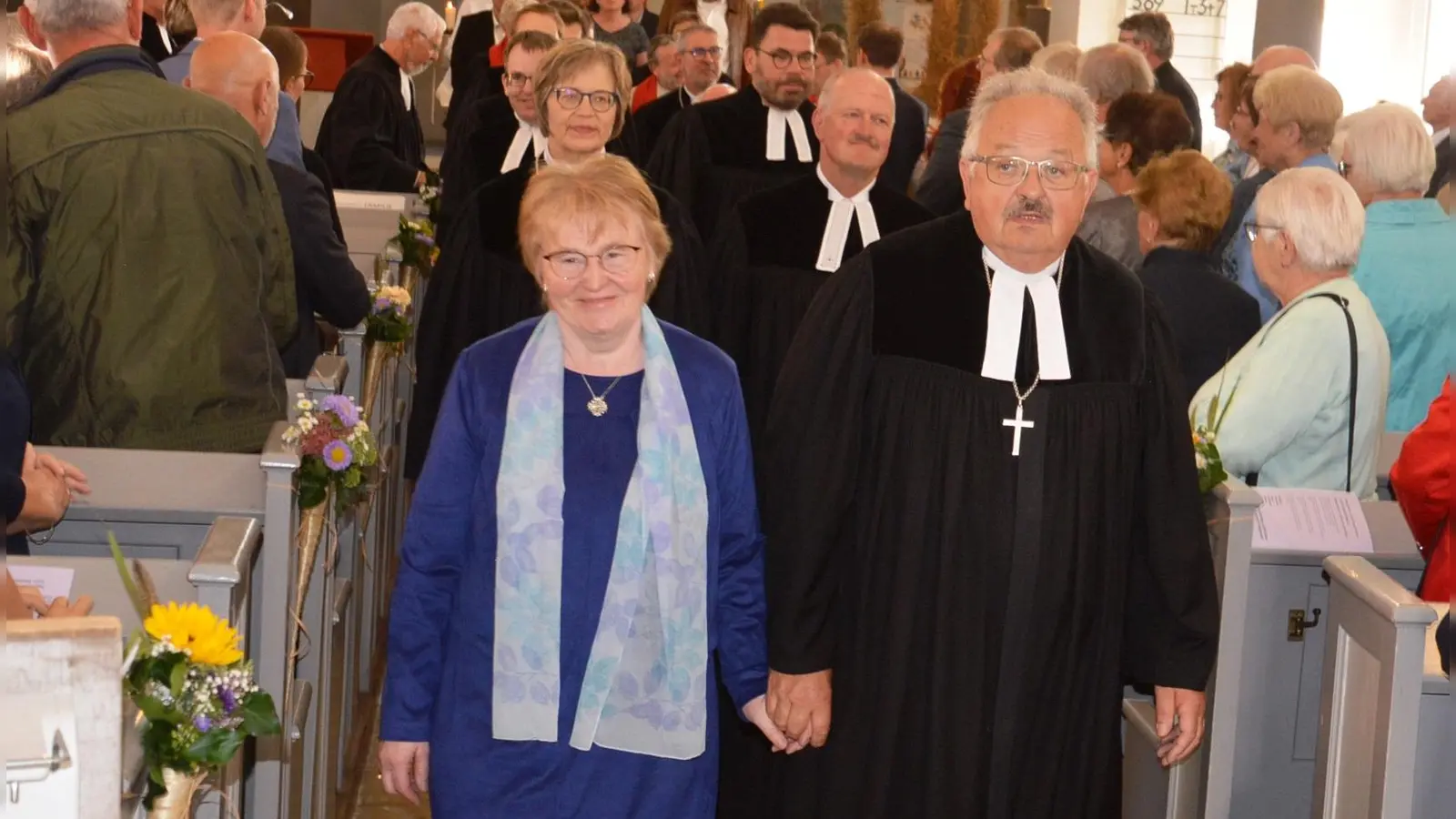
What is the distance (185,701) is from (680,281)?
2826 millimetres

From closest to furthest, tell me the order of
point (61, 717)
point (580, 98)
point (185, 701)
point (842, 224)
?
point (61, 717) < point (185, 701) < point (580, 98) < point (842, 224)

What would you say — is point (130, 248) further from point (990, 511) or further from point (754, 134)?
point (754, 134)

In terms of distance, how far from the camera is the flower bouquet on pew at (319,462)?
3.95m

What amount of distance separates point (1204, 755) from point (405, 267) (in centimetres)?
414

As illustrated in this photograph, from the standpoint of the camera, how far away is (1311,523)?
162 inches

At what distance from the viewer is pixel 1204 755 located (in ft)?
13.5

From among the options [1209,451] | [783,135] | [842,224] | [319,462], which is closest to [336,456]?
[319,462]

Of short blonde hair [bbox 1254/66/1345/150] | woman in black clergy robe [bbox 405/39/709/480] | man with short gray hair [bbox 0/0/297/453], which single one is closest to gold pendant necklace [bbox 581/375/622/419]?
man with short gray hair [bbox 0/0/297/453]

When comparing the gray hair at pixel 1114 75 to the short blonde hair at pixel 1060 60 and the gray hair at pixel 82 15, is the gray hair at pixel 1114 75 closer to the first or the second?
the short blonde hair at pixel 1060 60

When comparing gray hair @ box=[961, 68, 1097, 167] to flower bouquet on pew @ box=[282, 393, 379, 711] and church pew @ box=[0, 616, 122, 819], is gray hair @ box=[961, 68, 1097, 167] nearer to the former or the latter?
flower bouquet on pew @ box=[282, 393, 379, 711]

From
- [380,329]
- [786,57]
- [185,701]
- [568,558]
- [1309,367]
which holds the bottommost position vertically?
[185,701]

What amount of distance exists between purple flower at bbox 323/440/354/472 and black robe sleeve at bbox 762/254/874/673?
106 centimetres

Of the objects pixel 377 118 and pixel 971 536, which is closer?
pixel 971 536

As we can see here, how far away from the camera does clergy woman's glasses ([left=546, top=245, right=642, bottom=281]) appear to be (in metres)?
3.15
